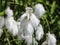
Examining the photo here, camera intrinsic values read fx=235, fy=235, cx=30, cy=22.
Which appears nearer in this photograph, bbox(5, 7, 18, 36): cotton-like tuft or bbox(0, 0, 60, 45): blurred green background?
bbox(5, 7, 18, 36): cotton-like tuft

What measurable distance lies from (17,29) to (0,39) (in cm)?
51

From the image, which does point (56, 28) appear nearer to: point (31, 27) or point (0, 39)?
point (0, 39)

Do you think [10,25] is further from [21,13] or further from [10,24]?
[21,13]

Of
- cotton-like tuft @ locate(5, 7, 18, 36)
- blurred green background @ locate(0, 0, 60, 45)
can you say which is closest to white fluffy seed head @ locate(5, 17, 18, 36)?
cotton-like tuft @ locate(5, 7, 18, 36)

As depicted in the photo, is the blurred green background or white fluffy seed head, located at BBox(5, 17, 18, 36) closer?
white fluffy seed head, located at BBox(5, 17, 18, 36)

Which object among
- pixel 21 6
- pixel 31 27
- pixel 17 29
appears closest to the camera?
pixel 31 27

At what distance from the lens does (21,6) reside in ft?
6.15

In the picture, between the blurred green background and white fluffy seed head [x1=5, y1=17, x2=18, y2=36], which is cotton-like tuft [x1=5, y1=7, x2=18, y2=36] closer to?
white fluffy seed head [x1=5, y1=17, x2=18, y2=36]

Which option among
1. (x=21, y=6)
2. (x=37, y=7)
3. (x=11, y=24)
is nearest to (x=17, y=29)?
(x=11, y=24)

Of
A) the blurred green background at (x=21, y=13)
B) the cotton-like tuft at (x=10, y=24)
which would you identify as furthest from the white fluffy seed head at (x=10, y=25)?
the blurred green background at (x=21, y=13)

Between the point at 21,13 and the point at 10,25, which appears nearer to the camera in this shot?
the point at 10,25

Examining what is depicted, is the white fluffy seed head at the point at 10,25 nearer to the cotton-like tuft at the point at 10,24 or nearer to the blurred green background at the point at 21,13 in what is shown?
the cotton-like tuft at the point at 10,24

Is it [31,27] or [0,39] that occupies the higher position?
[31,27]

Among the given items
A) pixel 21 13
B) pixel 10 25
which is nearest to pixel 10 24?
pixel 10 25
